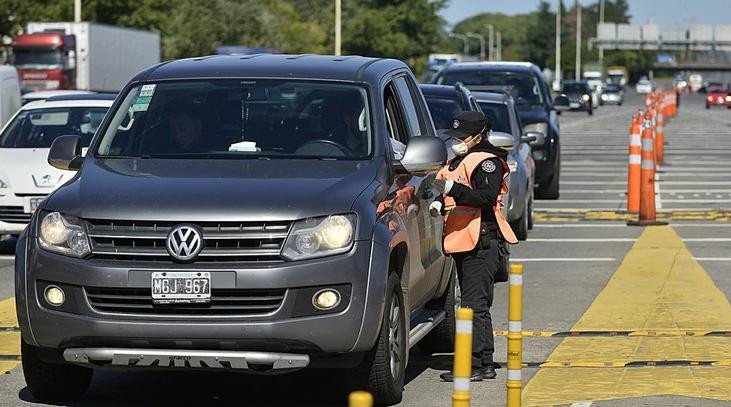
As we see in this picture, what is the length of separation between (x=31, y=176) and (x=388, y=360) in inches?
Result: 359

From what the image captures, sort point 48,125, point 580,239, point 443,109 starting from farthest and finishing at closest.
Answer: point 580,239 → point 48,125 → point 443,109

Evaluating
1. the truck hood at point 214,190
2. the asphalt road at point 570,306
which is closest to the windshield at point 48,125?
the asphalt road at point 570,306

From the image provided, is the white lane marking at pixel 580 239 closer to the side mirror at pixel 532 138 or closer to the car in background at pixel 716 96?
the side mirror at pixel 532 138

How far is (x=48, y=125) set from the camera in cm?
1845

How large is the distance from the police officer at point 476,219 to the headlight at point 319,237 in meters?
1.34

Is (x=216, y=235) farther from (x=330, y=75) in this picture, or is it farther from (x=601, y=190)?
(x=601, y=190)

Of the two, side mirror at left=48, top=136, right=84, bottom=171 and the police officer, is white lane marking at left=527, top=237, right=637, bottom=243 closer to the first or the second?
the police officer

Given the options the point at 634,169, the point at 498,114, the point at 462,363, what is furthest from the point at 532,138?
the point at 462,363

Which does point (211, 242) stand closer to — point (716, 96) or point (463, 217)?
point (463, 217)

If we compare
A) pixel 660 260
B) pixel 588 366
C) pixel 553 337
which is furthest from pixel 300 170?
pixel 660 260

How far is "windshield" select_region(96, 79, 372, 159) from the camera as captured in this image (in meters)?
9.02

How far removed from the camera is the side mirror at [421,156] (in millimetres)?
8875

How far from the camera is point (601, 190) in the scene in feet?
89.5

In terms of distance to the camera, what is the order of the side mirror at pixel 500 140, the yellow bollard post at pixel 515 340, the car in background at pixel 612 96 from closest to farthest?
the yellow bollard post at pixel 515 340 < the side mirror at pixel 500 140 < the car in background at pixel 612 96
